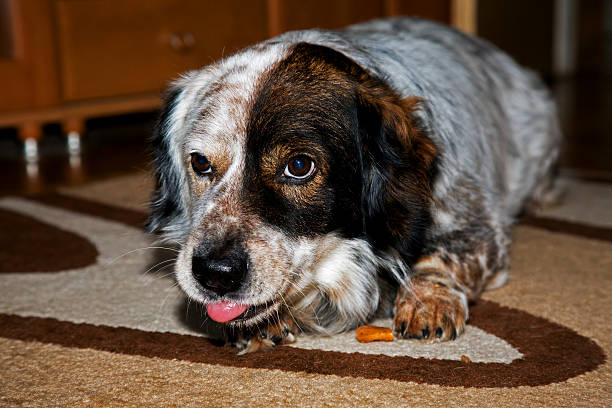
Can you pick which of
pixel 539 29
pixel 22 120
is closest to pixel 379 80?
pixel 22 120

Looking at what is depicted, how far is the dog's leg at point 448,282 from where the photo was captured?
6.09ft

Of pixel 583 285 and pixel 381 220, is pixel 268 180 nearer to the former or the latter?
pixel 381 220

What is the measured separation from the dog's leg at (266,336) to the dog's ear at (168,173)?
0.49 metres

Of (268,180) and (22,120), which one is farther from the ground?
(268,180)

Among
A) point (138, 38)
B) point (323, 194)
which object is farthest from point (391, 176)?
point (138, 38)

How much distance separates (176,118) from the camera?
224cm

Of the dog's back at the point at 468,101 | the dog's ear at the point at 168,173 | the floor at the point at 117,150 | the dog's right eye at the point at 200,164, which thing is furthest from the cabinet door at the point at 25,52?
the dog's right eye at the point at 200,164

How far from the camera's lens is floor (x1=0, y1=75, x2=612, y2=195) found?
372cm

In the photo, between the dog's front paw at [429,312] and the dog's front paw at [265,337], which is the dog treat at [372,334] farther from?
the dog's front paw at [265,337]

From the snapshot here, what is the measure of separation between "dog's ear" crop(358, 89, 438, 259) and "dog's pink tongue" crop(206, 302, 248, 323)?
40cm

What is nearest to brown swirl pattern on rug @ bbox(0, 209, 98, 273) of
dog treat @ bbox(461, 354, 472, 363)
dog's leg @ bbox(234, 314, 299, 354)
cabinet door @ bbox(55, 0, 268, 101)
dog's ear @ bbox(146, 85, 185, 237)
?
dog's ear @ bbox(146, 85, 185, 237)

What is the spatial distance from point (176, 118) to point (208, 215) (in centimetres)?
58

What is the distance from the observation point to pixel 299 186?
1.77 meters

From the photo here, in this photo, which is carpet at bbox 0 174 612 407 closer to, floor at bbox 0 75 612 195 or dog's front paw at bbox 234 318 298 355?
dog's front paw at bbox 234 318 298 355
